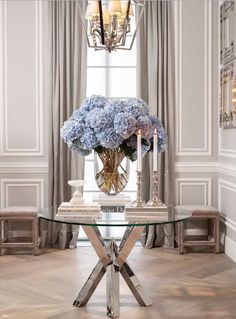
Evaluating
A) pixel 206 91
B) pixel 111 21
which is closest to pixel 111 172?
pixel 111 21

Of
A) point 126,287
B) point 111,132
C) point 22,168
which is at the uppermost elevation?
point 111,132

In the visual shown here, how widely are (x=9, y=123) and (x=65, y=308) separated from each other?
274 cm

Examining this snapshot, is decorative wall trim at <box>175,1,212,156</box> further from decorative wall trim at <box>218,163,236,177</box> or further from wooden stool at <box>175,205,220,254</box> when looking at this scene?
wooden stool at <box>175,205,220,254</box>

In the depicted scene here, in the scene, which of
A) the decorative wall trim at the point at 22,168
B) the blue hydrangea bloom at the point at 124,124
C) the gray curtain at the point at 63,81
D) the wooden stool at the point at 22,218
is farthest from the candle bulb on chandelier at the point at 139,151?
the decorative wall trim at the point at 22,168

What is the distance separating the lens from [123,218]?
3.12 meters

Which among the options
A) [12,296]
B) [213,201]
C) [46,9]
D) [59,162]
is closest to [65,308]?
[12,296]

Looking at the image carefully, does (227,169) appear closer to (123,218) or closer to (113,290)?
(113,290)

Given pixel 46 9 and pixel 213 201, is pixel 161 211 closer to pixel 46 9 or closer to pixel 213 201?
pixel 213 201

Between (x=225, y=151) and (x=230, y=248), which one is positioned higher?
(x=225, y=151)

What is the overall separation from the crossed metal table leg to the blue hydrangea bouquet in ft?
1.10

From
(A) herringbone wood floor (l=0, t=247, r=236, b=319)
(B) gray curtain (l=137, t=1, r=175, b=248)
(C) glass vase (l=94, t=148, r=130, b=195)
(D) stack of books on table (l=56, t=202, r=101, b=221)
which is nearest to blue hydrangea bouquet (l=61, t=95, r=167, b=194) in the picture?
(C) glass vase (l=94, t=148, r=130, b=195)

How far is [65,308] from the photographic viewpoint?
362cm

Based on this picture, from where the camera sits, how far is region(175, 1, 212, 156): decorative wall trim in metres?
5.77

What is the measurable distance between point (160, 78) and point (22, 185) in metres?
1.98
